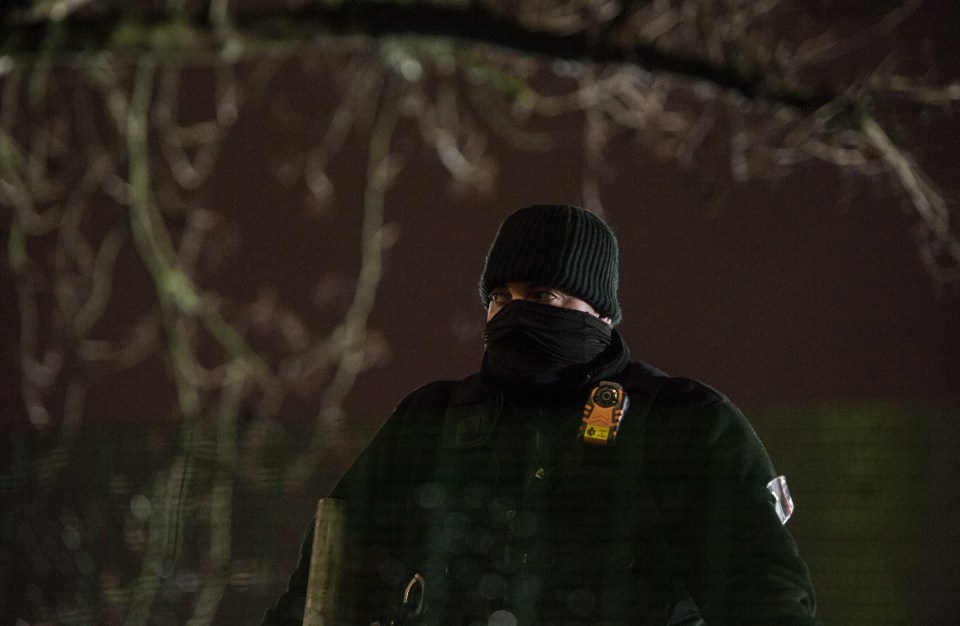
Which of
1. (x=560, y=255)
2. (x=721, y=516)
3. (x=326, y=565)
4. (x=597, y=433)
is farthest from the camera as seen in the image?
(x=560, y=255)

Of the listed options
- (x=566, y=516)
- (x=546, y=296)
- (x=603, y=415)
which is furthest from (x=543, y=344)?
(x=566, y=516)

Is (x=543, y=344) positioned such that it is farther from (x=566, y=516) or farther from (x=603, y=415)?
(x=566, y=516)

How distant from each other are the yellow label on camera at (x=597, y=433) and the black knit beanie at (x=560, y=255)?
52 cm

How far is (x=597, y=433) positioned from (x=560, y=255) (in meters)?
0.63

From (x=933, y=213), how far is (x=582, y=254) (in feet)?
12.0

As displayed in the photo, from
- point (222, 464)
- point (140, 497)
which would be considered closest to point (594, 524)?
point (222, 464)

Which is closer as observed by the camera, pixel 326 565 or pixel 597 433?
pixel 597 433

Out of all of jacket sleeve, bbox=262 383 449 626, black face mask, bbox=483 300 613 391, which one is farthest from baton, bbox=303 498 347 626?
black face mask, bbox=483 300 613 391

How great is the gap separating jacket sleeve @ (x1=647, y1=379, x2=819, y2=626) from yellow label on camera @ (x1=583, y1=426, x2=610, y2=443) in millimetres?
106

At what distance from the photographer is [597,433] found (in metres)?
2.53

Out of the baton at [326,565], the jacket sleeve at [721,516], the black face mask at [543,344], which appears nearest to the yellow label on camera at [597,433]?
the jacket sleeve at [721,516]

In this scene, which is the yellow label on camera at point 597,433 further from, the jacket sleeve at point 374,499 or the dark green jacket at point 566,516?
the jacket sleeve at point 374,499

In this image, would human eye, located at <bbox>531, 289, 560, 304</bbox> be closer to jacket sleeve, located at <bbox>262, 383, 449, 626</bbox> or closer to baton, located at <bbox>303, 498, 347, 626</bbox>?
jacket sleeve, located at <bbox>262, 383, 449, 626</bbox>

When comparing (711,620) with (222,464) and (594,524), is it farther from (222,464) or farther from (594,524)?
(222,464)
